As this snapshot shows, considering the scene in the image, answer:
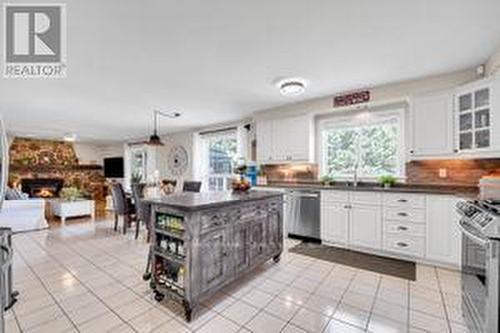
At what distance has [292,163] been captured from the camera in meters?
4.69

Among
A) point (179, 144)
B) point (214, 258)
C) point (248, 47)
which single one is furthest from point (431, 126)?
point (179, 144)

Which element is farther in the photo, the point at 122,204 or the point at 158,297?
the point at 122,204

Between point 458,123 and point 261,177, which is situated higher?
point 458,123

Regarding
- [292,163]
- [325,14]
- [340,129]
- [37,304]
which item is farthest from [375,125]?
[37,304]

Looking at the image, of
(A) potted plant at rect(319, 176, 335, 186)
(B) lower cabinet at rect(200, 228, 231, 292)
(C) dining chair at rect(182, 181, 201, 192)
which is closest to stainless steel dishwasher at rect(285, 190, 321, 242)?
(A) potted plant at rect(319, 176, 335, 186)

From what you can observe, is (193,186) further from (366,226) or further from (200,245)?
(366,226)

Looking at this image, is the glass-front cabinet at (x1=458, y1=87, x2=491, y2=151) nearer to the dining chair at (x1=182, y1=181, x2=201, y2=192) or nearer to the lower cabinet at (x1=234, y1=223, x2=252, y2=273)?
the lower cabinet at (x1=234, y1=223, x2=252, y2=273)

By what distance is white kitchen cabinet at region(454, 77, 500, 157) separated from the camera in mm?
2582

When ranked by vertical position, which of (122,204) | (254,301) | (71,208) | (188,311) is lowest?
(254,301)

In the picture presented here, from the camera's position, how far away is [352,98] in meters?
3.94

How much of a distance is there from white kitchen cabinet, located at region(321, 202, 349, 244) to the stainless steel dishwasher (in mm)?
109

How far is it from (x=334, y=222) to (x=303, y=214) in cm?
54

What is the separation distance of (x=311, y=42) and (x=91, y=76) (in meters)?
2.80

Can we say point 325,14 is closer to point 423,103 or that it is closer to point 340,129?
point 423,103
